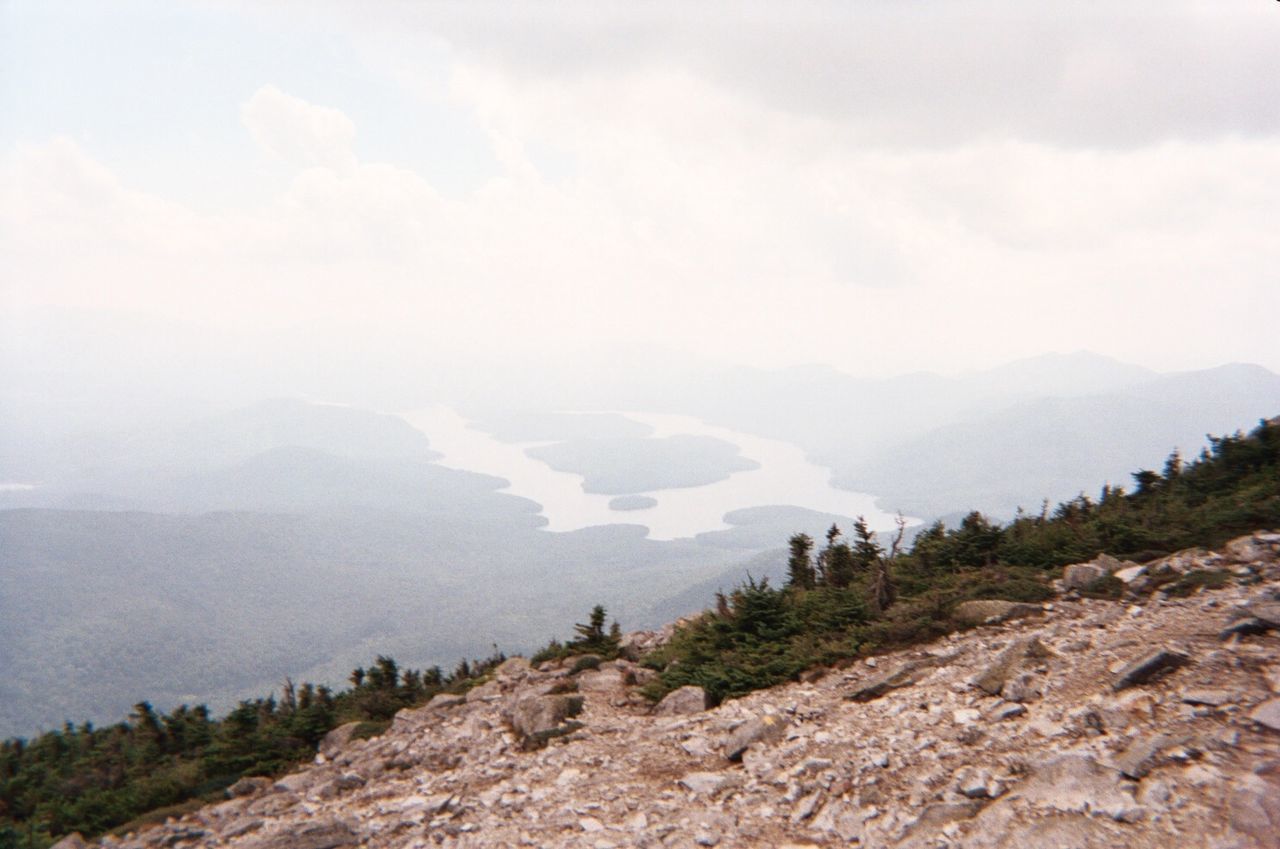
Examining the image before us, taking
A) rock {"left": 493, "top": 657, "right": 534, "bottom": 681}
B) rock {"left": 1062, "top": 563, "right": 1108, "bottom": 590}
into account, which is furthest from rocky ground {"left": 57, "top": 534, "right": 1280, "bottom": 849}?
rock {"left": 493, "top": 657, "right": 534, "bottom": 681}

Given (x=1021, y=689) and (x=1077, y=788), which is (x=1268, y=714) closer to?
(x=1077, y=788)

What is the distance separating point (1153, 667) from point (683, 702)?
966 centimetres

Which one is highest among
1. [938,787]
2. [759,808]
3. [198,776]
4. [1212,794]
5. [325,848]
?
[1212,794]

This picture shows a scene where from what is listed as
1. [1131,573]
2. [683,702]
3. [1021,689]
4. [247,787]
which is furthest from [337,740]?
[1131,573]

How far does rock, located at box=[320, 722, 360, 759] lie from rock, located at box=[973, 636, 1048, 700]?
17.9 meters

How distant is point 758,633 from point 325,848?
11.5 meters

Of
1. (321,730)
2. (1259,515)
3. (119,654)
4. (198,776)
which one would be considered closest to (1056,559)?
(1259,515)

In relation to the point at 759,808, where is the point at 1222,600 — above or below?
above

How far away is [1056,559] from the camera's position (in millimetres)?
19234

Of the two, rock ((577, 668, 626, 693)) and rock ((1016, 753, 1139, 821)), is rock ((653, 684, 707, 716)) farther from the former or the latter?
rock ((1016, 753, 1139, 821))

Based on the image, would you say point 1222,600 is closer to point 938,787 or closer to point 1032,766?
point 1032,766

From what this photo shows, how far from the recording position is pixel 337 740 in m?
19.4

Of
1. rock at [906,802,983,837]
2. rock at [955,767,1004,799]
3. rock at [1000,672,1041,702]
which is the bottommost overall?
rock at [906,802,983,837]

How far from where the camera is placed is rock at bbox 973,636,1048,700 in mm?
11664
